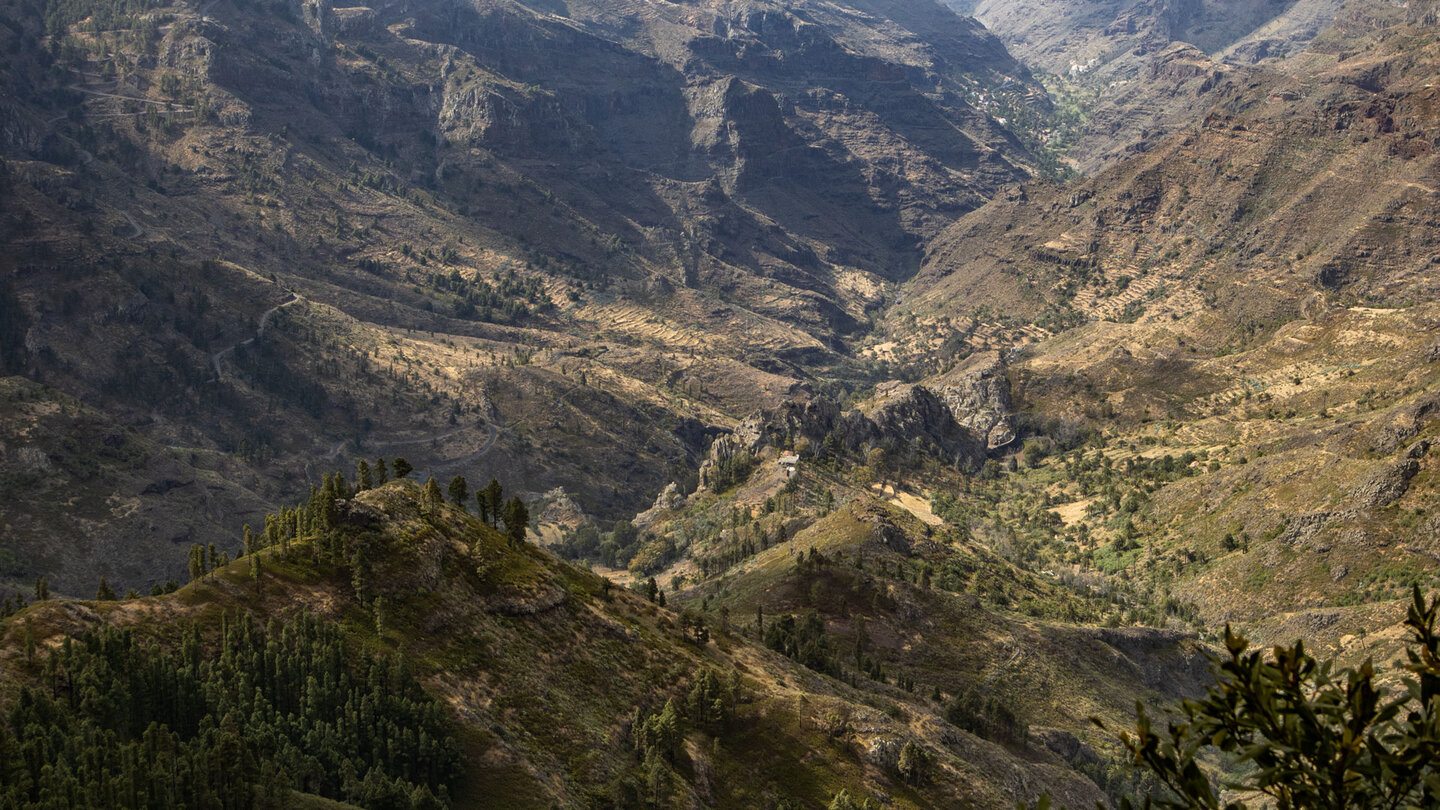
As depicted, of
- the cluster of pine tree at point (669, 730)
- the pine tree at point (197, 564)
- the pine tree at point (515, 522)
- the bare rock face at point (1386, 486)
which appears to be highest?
the bare rock face at point (1386, 486)

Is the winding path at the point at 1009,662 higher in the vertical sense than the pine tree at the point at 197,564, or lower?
lower

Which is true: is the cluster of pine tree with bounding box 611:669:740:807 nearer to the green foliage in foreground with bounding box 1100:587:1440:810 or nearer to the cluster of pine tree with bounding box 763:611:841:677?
the cluster of pine tree with bounding box 763:611:841:677

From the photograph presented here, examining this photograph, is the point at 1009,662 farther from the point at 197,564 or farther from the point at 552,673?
the point at 197,564

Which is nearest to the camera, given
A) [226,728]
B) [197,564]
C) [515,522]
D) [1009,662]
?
[226,728]

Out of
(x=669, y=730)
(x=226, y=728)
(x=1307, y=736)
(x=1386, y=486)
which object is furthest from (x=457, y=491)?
(x=1386, y=486)

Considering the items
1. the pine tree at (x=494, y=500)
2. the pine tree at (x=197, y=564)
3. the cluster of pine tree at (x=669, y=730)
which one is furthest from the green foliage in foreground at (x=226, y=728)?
the pine tree at (x=494, y=500)

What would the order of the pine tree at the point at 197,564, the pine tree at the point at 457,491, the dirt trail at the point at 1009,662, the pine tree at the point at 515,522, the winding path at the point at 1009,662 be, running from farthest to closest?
the dirt trail at the point at 1009,662 < the winding path at the point at 1009,662 < the pine tree at the point at 457,491 < the pine tree at the point at 515,522 < the pine tree at the point at 197,564

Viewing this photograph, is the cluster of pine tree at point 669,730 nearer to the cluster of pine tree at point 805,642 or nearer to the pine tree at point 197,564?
the cluster of pine tree at point 805,642

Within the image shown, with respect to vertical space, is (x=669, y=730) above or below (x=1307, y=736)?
below
